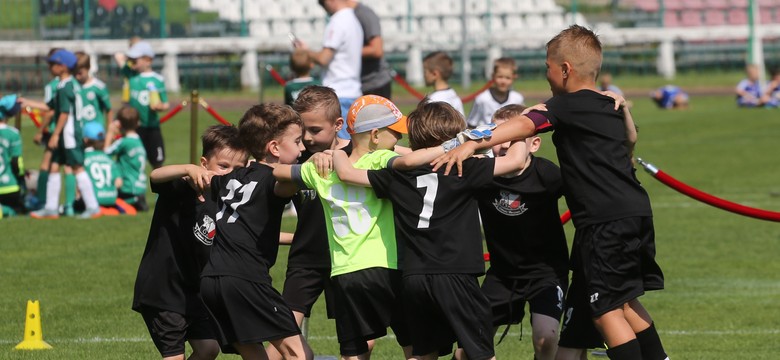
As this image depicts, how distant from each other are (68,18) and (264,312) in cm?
3124

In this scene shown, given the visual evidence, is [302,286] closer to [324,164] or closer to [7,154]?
[324,164]

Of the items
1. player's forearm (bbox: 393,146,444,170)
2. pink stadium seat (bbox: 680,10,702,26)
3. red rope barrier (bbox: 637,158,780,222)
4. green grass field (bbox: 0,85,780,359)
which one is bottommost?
green grass field (bbox: 0,85,780,359)

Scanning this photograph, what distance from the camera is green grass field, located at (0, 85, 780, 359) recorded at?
9273 millimetres

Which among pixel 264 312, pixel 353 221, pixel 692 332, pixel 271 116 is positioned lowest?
pixel 692 332

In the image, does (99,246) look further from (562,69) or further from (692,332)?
(562,69)

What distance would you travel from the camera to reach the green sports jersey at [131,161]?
1652 cm

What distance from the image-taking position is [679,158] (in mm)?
22781

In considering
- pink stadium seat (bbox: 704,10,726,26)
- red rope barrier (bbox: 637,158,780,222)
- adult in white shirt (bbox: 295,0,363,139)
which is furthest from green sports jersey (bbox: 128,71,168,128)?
pink stadium seat (bbox: 704,10,726,26)

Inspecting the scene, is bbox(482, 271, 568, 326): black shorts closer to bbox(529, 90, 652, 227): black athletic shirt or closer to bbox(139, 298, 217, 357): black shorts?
bbox(529, 90, 652, 227): black athletic shirt

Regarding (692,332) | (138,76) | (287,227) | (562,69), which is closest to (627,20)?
(138,76)

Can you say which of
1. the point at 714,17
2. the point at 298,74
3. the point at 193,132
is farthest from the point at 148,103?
the point at 714,17

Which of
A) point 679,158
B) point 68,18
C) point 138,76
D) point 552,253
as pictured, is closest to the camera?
point 552,253

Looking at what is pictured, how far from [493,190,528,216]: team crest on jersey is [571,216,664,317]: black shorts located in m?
0.48

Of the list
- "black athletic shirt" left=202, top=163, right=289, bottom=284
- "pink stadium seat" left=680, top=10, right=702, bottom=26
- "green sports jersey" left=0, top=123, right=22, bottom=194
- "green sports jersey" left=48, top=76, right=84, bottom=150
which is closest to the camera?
"black athletic shirt" left=202, top=163, right=289, bottom=284
